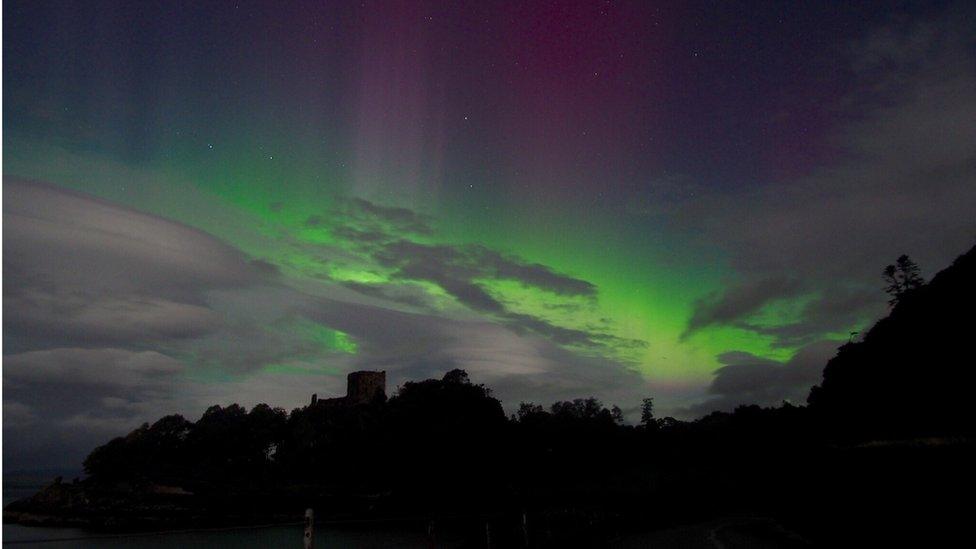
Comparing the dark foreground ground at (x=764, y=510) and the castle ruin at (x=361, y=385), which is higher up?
the castle ruin at (x=361, y=385)

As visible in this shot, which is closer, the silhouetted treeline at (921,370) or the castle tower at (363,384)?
the silhouetted treeline at (921,370)

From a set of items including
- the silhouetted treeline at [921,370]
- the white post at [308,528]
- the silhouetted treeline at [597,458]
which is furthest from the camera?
the silhouetted treeline at [921,370]

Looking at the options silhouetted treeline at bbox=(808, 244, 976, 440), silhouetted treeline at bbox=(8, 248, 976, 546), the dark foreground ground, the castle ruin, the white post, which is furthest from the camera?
the castle ruin

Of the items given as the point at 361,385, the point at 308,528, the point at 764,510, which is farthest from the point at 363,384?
the point at 308,528

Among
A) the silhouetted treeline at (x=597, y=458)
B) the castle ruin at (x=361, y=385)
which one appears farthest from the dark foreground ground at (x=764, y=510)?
the castle ruin at (x=361, y=385)

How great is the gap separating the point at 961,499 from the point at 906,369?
147 ft

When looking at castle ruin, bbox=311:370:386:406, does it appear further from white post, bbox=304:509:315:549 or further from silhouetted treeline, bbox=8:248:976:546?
white post, bbox=304:509:315:549

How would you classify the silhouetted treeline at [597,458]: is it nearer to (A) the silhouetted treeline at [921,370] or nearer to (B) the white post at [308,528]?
(A) the silhouetted treeline at [921,370]

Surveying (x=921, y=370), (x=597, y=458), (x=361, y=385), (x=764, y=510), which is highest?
(x=361, y=385)

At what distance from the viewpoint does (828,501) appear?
2058cm

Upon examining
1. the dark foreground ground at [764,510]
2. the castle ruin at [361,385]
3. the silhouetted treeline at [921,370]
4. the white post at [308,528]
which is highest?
the castle ruin at [361,385]

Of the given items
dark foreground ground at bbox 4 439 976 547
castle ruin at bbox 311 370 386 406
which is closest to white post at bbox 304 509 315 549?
dark foreground ground at bbox 4 439 976 547

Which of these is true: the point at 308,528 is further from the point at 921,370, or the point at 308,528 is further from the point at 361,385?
the point at 361,385

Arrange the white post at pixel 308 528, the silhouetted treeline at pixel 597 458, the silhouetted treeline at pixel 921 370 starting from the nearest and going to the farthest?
1. the white post at pixel 308 528
2. the silhouetted treeline at pixel 597 458
3. the silhouetted treeline at pixel 921 370
